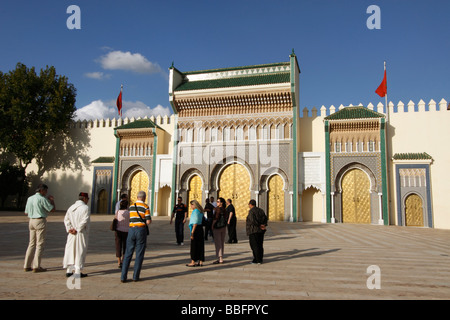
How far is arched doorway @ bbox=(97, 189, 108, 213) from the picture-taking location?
77.5 feet

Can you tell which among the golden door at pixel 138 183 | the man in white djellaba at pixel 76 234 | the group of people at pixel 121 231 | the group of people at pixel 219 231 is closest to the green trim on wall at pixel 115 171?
the golden door at pixel 138 183

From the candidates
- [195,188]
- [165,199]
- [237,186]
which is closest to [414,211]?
[237,186]

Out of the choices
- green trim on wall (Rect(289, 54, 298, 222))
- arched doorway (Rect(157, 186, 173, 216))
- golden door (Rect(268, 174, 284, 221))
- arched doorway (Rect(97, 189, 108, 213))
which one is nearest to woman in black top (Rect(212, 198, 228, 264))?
green trim on wall (Rect(289, 54, 298, 222))

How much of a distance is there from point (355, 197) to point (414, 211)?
3.07 meters

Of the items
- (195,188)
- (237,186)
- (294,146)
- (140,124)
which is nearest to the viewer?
(294,146)

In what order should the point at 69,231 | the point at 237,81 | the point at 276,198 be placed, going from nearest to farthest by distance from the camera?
the point at 69,231 → the point at 276,198 → the point at 237,81

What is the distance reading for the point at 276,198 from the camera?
19562 millimetres

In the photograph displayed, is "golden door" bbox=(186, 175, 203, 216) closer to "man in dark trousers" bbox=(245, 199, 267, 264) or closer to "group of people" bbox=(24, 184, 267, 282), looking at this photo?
"group of people" bbox=(24, 184, 267, 282)

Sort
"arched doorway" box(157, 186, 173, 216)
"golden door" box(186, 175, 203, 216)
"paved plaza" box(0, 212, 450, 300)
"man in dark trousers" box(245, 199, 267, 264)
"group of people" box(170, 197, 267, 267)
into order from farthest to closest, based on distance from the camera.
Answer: "arched doorway" box(157, 186, 173, 216)
"golden door" box(186, 175, 203, 216)
"man in dark trousers" box(245, 199, 267, 264)
"group of people" box(170, 197, 267, 267)
"paved plaza" box(0, 212, 450, 300)

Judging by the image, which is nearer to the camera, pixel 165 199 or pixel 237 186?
pixel 237 186

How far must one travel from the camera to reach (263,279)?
17.0 ft

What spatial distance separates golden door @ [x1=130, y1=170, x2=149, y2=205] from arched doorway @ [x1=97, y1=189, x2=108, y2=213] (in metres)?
2.15

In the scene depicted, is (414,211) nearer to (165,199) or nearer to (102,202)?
(165,199)

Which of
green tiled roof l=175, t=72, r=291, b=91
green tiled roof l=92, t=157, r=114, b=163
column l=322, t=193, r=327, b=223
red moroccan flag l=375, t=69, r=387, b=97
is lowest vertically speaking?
column l=322, t=193, r=327, b=223
